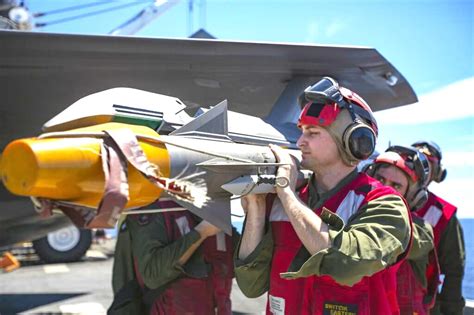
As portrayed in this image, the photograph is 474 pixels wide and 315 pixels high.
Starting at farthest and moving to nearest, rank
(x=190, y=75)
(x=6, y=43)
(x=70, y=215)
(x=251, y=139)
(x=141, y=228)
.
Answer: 1. (x=190, y=75)
2. (x=6, y=43)
3. (x=141, y=228)
4. (x=251, y=139)
5. (x=70, y=215)

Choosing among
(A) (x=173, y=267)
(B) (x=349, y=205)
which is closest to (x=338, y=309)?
(B) (x=349, y=205)

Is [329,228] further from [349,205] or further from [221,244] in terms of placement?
[221,244]

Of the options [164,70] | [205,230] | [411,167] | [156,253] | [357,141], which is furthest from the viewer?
[164,70]

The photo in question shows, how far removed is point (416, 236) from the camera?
125 inches

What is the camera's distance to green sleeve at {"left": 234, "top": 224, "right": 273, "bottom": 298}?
221cm

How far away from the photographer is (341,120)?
2.12 meters

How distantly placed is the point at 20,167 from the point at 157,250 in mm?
1577

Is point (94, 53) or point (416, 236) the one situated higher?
point (94, 53)

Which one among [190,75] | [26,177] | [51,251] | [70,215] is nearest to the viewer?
[26,177]

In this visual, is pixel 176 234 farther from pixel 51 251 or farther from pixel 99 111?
pixel 51 251

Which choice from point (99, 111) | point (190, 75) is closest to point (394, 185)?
point (190, 75)

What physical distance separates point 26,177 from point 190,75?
2.52 m

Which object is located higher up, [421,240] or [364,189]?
[364,189]

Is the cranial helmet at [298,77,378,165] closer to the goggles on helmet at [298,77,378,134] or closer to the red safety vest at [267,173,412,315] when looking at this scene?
the goggles on helmet at [298,77,378,134]
